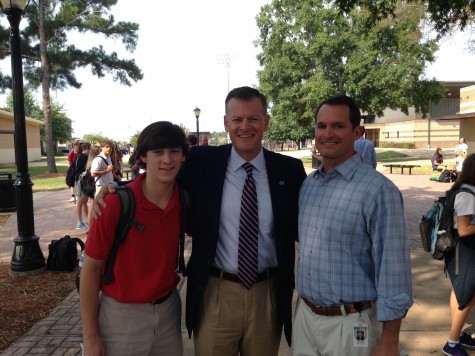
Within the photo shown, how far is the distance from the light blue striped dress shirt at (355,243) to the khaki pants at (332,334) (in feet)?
0.30

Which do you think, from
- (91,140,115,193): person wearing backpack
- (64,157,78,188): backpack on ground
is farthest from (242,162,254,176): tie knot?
(64,157,78,188): backpack on ground

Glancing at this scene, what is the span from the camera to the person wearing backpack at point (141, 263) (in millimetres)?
2127

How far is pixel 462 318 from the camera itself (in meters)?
3.44

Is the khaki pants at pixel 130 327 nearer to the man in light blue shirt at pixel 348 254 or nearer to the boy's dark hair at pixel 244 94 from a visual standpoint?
the man in light blue shirt at pixel 348 254

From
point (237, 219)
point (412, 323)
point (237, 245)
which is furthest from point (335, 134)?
point (412, 323)

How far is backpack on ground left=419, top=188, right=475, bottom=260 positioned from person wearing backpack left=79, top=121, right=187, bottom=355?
2360mm

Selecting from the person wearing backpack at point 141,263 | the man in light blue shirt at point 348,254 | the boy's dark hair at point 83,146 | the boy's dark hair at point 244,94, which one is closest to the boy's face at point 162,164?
the person wearing backpack at point 141,263

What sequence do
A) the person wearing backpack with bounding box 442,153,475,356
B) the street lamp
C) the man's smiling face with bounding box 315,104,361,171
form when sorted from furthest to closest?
1. the street lamp
2. the person wearing backpack with bounding box 442,153,475,356
3. the man's smiling face with bounding box 315,104,361,171

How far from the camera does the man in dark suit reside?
7.89ft

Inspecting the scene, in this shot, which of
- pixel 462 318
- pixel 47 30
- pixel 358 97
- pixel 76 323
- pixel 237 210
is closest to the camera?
pixel 237 210

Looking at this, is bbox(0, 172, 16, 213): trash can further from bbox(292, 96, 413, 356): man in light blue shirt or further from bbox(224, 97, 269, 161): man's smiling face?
bbox(292, 96, 413, 356): man in light blue shirt

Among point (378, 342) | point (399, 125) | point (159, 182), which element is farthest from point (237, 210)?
point (399, 125)

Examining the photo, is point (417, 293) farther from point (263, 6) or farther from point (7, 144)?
point (7, 144)

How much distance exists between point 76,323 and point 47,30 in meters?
23.2
